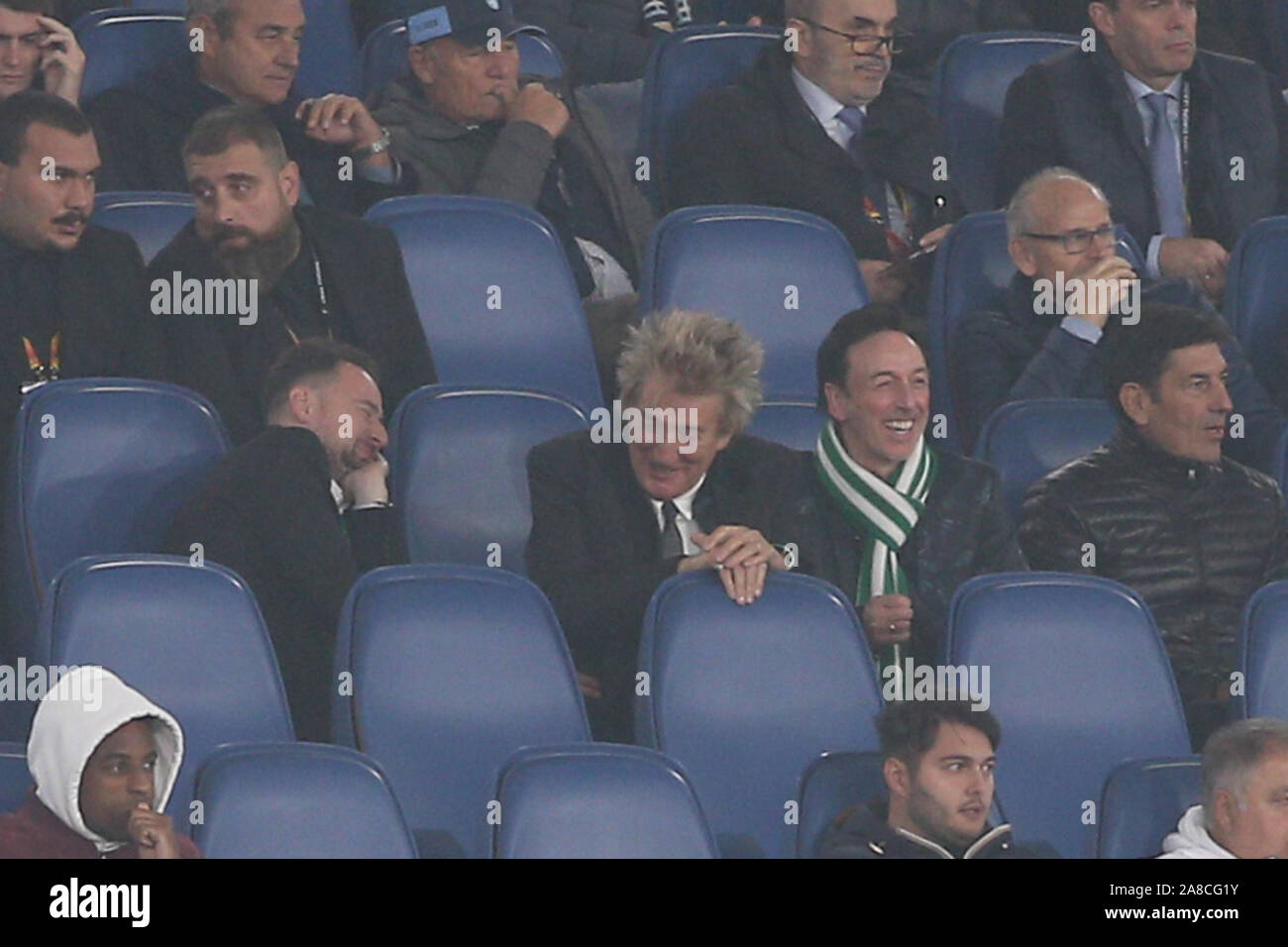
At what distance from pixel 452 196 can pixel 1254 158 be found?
4.49 ft

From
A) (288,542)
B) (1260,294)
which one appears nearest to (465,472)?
(288,542)

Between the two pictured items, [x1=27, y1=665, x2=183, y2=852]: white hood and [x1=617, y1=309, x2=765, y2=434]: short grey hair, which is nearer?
[x1=27, y1=665, x2=183, y2=852]: white hood

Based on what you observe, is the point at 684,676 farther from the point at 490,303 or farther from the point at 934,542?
the point at 490,303

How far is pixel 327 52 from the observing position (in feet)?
17.2

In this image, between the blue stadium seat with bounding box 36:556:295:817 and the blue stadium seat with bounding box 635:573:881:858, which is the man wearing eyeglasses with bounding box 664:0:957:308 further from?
the blue stadium seat with bounding box 36:556:295:817

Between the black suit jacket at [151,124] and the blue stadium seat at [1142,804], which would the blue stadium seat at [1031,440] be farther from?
the black suit jacket at [151,124]

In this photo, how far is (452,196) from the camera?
14.8 feet

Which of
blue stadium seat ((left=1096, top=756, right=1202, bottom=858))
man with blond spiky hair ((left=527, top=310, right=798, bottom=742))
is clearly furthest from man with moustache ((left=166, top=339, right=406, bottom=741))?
blue stadium seat ((left=1096, top=756, right=1202, bottom=858))

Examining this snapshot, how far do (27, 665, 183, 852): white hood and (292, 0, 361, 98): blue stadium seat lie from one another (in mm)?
2180

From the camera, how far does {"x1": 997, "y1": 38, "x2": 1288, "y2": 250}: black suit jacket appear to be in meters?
4.92

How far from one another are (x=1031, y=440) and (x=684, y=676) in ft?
2.72

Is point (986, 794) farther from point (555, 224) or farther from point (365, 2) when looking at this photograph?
point (365, 2)

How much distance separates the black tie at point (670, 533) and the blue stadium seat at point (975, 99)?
1.42 m
